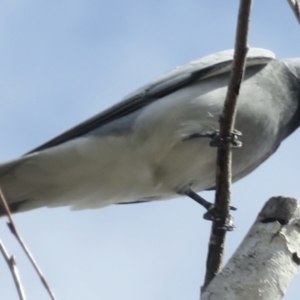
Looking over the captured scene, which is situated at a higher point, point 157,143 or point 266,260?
point 157,143

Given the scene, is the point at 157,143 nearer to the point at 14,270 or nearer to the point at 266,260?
the point at 266,260

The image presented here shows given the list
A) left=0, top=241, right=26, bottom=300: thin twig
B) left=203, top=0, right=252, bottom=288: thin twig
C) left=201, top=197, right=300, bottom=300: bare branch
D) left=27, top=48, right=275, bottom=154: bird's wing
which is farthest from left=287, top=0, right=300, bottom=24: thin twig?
left=27, top=48, right=275, bottom=154: bird's wing

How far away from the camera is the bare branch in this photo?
2662mm

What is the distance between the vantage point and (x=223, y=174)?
3.79 m

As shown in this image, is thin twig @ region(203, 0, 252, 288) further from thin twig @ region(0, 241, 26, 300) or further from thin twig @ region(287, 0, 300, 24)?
thin twig @ region(0, 241, 26, 300)

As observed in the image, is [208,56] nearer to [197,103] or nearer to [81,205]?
[197,103]

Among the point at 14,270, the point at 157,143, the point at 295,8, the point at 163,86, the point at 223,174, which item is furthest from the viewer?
the point at 163,86

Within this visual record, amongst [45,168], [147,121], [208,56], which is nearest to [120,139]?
[147,121]

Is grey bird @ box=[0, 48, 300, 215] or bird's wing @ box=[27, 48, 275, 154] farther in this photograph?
bird's wing @ box=[27, 48, 275, 154]

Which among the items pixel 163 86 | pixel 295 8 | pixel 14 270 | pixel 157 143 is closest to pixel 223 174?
pixel 157 143

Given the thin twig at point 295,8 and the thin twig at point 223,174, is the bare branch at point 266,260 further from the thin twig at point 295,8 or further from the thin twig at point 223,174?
the thin twig at point 295,8

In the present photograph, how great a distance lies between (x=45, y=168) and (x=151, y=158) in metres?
0.79

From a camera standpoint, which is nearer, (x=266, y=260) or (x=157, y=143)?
(x=266, y=260)

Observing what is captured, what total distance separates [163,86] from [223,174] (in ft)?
4.67
